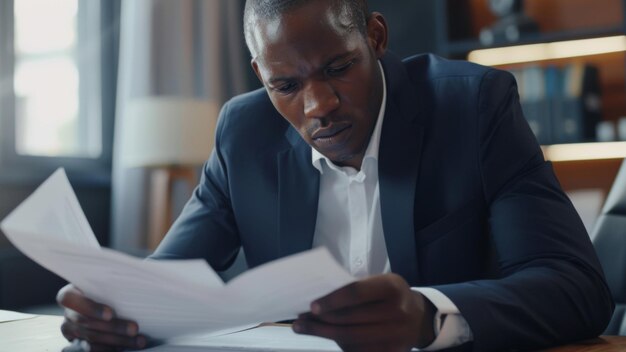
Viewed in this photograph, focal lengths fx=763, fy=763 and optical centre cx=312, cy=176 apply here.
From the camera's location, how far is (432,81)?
150 cm

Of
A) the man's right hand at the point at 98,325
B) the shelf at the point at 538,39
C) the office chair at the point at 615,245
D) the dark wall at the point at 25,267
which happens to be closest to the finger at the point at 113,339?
the man's right hand at the point at 98,325

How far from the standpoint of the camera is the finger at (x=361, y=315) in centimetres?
79

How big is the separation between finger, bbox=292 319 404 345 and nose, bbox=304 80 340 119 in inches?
20.2

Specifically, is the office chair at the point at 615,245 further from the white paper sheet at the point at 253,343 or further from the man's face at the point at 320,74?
the white paper sheet at the point at 253,343

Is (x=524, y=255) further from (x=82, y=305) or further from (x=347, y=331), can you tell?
(x=82, y=305)

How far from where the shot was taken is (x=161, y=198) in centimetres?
380

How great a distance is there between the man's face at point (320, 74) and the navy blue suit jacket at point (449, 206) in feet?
0.45

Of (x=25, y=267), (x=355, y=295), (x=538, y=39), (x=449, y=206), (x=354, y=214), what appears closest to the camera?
(x=355, y=295)

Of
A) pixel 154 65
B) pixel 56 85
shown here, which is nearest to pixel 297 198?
pixel 154 65

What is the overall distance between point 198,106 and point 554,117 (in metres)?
1.66

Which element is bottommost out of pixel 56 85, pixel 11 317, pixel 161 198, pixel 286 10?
pixel 161 198

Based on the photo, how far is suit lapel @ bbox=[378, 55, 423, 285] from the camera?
4.42ft

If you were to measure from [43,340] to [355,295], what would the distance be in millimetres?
591

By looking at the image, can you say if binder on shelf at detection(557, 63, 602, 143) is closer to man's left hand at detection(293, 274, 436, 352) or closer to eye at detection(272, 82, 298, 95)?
eye at detection(272, 82, 298, 95)
